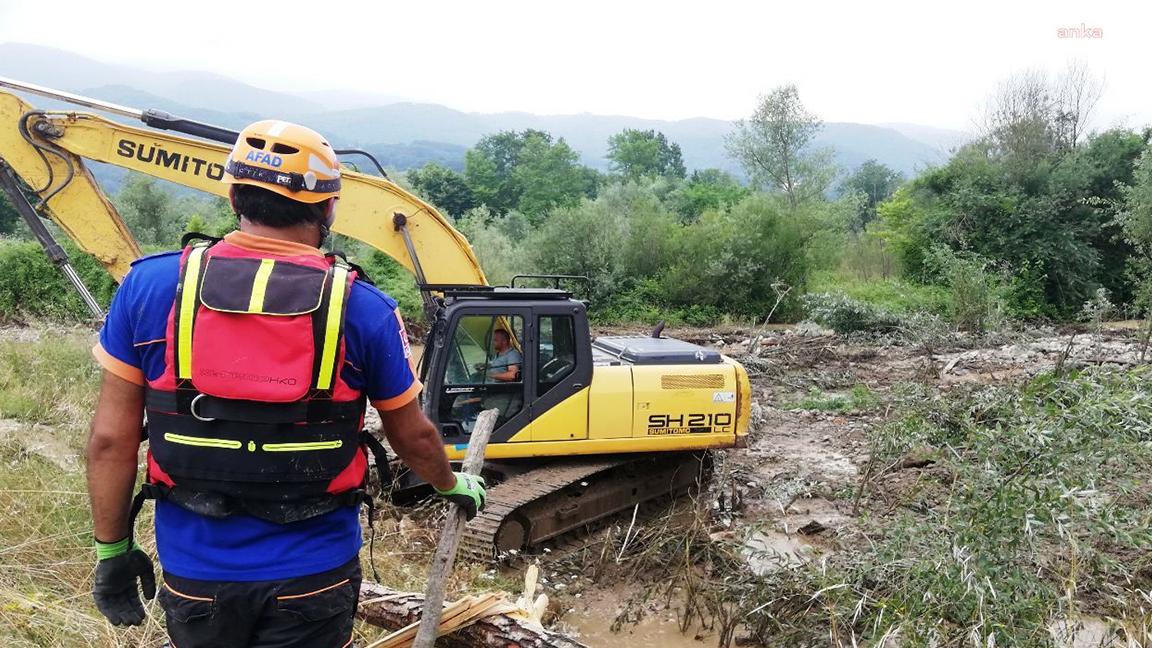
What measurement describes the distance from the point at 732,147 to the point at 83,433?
27121mm

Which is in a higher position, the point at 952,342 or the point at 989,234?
the point at 989,234

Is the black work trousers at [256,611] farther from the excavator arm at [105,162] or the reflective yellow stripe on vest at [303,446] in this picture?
the excavator arm at [105,162]

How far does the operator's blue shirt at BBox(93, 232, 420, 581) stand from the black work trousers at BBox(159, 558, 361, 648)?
3 cm

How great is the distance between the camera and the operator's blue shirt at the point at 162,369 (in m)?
1.86

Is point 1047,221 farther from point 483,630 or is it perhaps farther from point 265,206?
point 265,206

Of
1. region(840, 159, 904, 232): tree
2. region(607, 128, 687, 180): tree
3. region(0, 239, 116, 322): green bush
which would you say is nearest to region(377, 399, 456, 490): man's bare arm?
region(0, 239, 116, 322): green bush

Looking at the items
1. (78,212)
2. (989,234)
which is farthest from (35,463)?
(989,234)

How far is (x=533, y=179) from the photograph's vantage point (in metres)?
50.5

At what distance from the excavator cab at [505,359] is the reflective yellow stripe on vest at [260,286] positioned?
367cm

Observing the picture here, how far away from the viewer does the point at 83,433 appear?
640 centimetres

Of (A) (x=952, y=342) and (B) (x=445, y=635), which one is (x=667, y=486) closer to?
(B) (x=445, y=635)

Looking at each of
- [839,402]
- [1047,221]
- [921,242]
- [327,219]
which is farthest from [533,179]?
[327,219]

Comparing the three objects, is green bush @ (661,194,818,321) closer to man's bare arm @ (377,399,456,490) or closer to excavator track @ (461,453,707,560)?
excavator track @ (461,453,707,560)

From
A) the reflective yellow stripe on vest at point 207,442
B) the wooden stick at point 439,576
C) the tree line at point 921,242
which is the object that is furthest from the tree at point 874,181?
the reflective yellow stripe on vest at point 207,442
